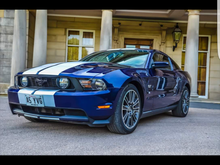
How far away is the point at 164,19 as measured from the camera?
38.1ft

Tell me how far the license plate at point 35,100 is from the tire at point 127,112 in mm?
924

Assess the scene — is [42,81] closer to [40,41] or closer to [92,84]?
[92,84]

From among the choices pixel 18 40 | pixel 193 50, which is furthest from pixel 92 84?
pixel 193 50

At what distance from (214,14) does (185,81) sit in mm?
6441

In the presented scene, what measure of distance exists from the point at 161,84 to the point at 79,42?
854cm

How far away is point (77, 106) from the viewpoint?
9.64 ft

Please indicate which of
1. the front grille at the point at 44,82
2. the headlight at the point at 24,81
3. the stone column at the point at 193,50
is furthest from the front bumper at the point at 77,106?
the stone column at the point at 193,50

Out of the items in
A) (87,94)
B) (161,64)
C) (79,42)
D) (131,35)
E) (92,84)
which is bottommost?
(87,94)

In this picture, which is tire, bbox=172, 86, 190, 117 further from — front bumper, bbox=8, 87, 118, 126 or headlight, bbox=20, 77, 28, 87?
headlight, bbox=20, 77, 28, 87

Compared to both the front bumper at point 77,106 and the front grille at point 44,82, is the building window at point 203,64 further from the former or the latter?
the front grille at point 44,82
